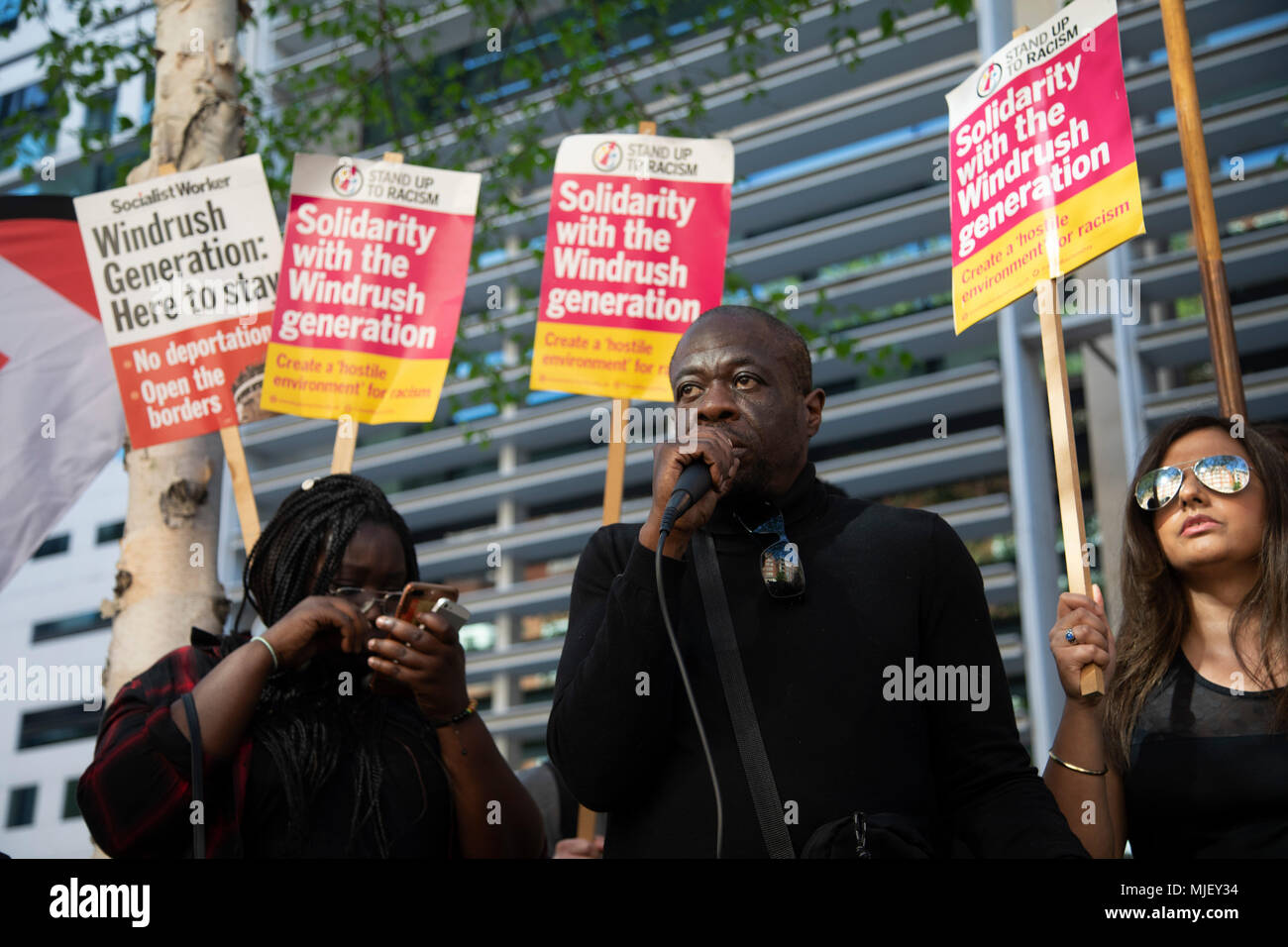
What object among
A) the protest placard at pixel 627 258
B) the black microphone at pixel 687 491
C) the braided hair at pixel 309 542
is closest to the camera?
the black microphone at pixel 687 491

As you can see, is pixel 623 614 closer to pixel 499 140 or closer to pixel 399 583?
pixel 399 583

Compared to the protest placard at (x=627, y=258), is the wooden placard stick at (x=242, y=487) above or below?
below

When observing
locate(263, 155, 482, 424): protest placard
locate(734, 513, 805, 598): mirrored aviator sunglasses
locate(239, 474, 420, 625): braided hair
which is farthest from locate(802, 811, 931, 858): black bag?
locate(263, 155, 482, 424): protest placard

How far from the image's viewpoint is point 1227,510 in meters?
3.23

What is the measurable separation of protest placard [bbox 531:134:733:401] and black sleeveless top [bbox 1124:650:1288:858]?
2.06 metres

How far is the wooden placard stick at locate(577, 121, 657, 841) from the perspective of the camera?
4.13 m

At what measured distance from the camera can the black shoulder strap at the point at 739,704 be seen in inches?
92.9

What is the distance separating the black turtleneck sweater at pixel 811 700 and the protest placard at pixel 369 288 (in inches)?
87.6

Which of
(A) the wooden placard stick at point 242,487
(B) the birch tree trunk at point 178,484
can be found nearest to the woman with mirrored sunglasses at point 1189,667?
(A) the wooden placard stick at point 242,487

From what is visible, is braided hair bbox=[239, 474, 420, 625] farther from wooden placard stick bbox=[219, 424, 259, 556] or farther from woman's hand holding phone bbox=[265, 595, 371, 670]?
wooden placard stick bbox=[219, 424, 259, 556]

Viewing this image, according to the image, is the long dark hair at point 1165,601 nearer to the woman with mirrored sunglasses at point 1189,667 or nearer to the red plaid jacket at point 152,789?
the woman with mirrored sunglasses at point 1189,667

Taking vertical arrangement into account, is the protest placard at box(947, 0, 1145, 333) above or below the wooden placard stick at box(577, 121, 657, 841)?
above

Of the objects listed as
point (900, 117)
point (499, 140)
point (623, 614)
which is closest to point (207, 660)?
point (623, 614)
